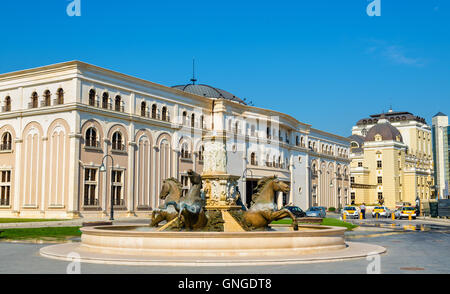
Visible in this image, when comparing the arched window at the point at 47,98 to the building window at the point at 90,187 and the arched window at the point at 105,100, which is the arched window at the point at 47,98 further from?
the building window at the point at 90,187

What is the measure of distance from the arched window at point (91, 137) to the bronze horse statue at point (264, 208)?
31829 millimetres

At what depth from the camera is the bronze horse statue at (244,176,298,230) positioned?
16.5 metres

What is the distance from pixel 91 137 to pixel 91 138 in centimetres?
9

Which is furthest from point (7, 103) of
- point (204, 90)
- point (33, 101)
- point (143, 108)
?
point (204, 90)

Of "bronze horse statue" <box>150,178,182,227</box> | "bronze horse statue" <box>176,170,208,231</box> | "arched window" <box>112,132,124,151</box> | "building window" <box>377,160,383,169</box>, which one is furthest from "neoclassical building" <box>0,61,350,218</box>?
"building window" <box>377,160,383,169</box>

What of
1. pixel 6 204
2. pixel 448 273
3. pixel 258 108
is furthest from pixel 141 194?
pixel 448 273

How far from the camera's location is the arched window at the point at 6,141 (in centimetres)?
4869

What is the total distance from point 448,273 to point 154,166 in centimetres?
4276

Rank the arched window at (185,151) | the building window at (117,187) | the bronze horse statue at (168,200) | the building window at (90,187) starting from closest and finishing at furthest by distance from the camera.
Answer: the bronze horse statue at (168,200), the building window at (90,187), the building window at (117,187), the arched window at (185,151)

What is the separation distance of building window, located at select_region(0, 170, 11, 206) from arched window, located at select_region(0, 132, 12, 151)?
7.65 ft

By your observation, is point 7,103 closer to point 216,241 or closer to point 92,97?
point 92,97

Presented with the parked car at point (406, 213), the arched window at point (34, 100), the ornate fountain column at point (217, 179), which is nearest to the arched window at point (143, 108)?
the arched window at point (34, 100)

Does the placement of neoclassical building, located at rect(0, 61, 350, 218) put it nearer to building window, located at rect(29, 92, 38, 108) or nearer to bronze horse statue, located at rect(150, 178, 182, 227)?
building window, located at rect(29, 92, 38, 108)

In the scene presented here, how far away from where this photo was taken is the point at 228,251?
45.1 feet
